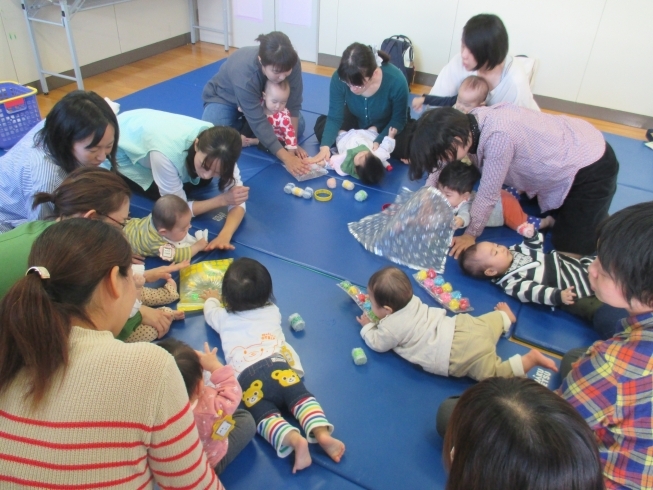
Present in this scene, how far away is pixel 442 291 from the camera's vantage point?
→ 2355 mm

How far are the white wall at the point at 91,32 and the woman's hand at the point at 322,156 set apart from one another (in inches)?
110

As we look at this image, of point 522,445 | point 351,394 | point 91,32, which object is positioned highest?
point 522,445

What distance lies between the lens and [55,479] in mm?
945

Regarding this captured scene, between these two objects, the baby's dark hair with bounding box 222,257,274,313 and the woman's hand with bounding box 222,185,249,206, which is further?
the woman's hand with bounding box 222,185,249,206

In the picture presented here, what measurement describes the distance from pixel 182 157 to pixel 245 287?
100 cm

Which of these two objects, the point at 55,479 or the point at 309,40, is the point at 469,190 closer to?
the point at 55,479

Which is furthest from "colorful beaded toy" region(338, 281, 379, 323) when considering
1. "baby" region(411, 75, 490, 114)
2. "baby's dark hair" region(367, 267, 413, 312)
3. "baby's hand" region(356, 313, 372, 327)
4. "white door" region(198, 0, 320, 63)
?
"white door" region(198, 0, 320, 63)

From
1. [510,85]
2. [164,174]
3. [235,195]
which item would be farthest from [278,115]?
[510,85]

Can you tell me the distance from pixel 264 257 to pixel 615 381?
165 centimetres

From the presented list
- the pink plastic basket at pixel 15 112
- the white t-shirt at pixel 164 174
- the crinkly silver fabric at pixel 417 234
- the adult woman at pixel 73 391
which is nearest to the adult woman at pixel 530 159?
the crinkly silver fabric at pixel 417 234

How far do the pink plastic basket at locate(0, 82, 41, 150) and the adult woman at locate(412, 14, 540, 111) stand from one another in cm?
276

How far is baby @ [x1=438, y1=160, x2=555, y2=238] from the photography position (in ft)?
9.01

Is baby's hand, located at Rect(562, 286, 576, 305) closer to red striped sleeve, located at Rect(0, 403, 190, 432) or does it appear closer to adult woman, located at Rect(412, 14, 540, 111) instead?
adult woman, located at Rect(412, 14, 540, 111)

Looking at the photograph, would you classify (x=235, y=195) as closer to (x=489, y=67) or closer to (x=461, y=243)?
(x=461, y=243)
